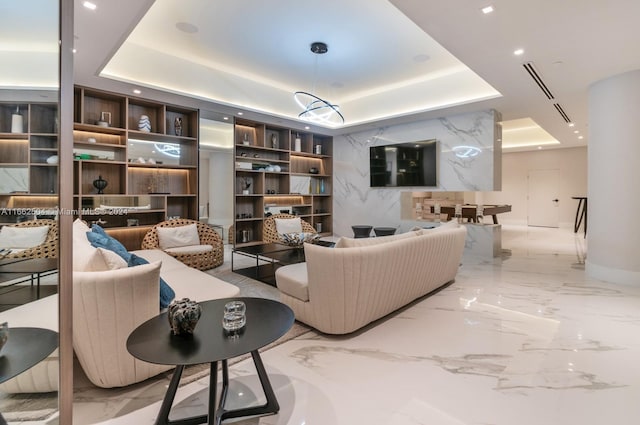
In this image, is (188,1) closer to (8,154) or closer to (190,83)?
(190,83)

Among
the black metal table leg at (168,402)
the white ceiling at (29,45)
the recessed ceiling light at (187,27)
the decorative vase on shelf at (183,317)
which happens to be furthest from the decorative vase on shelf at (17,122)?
the recessed ceiling light at (187,27)

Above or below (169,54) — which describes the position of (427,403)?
below

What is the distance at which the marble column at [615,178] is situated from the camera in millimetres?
4203

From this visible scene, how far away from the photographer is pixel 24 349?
4.50 ft

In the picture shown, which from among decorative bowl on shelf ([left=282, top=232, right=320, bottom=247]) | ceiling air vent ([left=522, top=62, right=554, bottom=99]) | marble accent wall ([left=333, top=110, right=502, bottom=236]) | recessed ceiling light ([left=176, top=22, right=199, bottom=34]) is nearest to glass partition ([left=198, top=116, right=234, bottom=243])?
recessed ceiling light ([left=176, top=22, right=199, bottom=34])

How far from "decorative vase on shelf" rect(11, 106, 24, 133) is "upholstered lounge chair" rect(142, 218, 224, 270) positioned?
3376 millimetres

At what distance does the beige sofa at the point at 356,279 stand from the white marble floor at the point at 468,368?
177mm

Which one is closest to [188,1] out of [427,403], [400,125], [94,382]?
[94,382]

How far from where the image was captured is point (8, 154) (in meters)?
1.33

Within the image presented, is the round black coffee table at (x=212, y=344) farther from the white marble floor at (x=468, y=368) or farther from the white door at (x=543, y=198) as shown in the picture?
the white door at (x=543, y=198)

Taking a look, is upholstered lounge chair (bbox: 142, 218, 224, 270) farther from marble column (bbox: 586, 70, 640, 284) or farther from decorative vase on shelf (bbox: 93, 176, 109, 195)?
marble column (bbox: 586, 70, 640, 284)

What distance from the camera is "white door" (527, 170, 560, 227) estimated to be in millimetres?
10961

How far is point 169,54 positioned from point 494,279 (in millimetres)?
5802

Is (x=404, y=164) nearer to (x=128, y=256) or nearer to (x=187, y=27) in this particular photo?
(x=187, y=27)
